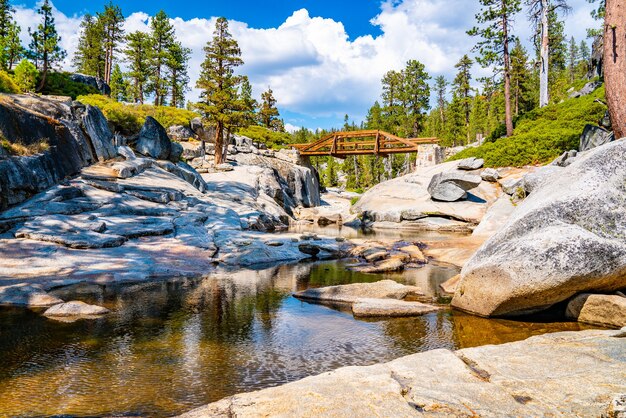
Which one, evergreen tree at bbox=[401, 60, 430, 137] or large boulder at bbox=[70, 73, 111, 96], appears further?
evergreen tree at bbox=[401, 60, 430, 137]

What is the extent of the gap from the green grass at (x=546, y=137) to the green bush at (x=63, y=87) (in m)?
42.4

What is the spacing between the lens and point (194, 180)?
2938 centimetres

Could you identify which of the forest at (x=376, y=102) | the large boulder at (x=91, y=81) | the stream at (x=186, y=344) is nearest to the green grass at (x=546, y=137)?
the forest at (x=376, y=102)

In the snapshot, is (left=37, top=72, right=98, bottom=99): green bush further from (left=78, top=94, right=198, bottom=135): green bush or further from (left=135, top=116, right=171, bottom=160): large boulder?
(left=135, top=116, right=171, bottom=160): large boulder

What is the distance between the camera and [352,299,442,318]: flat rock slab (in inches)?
372

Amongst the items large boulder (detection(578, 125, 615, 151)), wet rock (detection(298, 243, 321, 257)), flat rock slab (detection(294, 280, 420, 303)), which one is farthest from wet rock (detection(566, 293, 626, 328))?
large boulder (detection(578, 125, 615, 151))

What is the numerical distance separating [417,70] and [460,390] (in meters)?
67.4

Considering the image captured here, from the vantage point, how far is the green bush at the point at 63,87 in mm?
40938

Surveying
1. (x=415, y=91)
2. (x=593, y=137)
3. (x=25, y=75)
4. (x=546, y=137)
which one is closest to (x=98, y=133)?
(x=25, y=75)

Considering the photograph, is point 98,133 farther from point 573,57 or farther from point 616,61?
point 573,57

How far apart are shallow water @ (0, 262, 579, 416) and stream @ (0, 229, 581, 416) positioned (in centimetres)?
2

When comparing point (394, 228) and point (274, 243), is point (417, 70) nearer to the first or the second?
point (394, 228)

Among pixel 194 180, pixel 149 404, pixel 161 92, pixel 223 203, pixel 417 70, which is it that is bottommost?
pixel 149 404

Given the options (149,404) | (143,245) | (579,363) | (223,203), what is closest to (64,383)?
(149,404)
